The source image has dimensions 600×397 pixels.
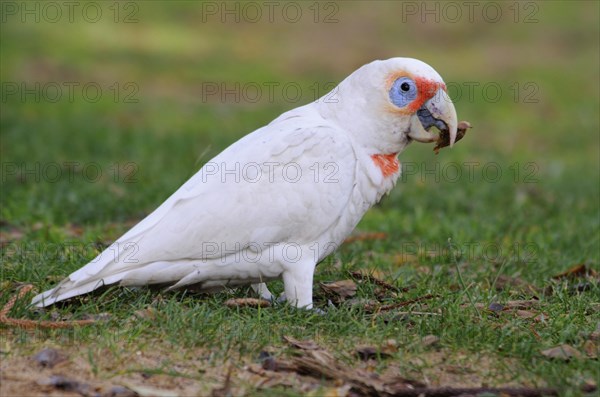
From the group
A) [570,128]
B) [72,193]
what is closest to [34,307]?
[72,193]

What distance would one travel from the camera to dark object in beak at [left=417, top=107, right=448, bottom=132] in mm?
4457

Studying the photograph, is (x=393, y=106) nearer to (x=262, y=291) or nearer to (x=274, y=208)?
(x=274, y=208)

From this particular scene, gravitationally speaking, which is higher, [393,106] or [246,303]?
[393,106]

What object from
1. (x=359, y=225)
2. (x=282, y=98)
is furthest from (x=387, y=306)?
(x=282, y=98)

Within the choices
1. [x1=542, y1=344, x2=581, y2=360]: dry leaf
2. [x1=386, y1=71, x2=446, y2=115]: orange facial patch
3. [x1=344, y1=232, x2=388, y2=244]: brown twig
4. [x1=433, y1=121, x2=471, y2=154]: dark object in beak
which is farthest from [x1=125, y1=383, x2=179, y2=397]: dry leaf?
[x1=344, y1=232, x2=388, y2=244]: brown twig

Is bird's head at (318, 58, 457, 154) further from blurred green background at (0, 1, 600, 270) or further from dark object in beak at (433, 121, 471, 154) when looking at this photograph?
blurred green background at (0, 1, 600, 270)

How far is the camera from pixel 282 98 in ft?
44.6

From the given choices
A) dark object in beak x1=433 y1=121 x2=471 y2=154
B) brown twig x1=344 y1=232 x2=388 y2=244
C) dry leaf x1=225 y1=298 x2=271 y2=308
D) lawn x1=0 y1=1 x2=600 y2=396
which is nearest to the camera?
lawn x1=0 y1=1 x2=600 y2=396

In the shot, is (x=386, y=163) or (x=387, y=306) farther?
(x=386, y=163)

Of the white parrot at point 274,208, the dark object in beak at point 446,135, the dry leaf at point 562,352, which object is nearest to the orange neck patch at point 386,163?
the white parrot at point 274,208

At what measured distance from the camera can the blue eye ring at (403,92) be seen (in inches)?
172

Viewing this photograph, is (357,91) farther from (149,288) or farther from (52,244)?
(52,244)

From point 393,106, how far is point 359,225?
8.38ft

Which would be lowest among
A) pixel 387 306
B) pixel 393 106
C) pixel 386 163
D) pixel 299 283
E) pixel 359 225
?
pixel 359 225
